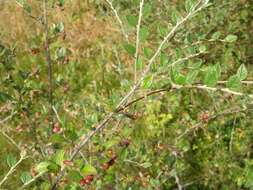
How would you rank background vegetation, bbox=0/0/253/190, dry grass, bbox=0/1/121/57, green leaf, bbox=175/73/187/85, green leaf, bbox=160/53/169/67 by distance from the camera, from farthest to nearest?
1. dry grass, bbox=0/1/121/57
2. background vegetation, bbox=0/0/253/190
3. green leaf, bbox=160/53/169/67
4. green leaf, bbox=175/73/187/85

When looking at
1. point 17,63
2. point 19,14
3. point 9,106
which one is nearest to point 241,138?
point 9,106

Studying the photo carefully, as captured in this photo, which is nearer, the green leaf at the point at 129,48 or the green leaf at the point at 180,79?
the green leaf at the point at 180,79

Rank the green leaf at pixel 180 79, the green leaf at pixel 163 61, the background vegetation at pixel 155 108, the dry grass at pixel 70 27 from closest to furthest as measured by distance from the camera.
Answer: the green leaf at pixel 180 79 → the green leaf at pixel 163 61 → the background vegetation at pixel 155 108 → the dry grass at pixel 70 27

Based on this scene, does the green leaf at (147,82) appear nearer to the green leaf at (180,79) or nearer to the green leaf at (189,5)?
the green leaf at (180,79)

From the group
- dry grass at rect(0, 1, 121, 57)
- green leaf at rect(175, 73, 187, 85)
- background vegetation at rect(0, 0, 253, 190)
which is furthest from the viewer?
dry grass at rect(0, 1, 121, 57)

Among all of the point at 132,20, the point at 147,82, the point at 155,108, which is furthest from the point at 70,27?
the point at 147,82

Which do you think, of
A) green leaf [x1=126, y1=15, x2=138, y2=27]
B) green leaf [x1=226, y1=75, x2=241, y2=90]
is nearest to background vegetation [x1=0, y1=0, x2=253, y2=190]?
green leaf [x1=126, y1=15, x2=138, y2=27]

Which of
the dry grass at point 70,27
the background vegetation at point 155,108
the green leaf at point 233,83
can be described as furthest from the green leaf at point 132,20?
the dry grass at point 70,27

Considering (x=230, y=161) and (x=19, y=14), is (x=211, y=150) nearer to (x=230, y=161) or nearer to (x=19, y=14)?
(x=230, y=161)

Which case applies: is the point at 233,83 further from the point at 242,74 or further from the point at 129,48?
the point at 129,48

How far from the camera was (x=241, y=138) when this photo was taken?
13.2 feet

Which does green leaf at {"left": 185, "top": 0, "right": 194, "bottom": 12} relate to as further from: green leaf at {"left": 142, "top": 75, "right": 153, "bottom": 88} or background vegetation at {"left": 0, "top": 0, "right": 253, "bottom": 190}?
background vegetation at {"left": 0, "top": 0, "right": 253, "bottom": 190}

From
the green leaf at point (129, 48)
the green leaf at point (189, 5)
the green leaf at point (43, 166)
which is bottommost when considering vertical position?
the green leaf at point (43, 166)

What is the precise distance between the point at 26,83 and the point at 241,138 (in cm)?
224
